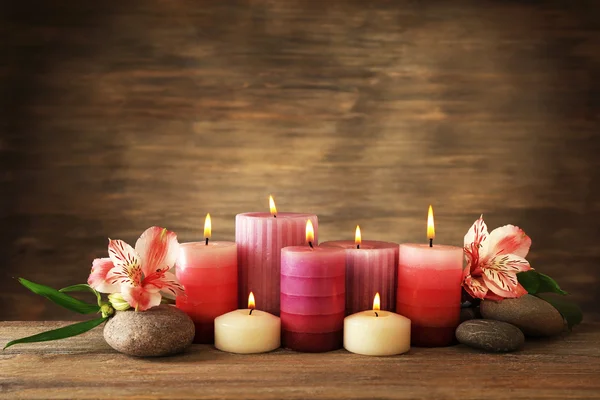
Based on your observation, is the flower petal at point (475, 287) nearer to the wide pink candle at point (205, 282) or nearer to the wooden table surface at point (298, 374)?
the wooden table surface at point (298, 374)

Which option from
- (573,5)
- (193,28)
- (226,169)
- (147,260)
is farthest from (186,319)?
(573,5)

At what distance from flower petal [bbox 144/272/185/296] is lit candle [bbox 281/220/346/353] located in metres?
0.12

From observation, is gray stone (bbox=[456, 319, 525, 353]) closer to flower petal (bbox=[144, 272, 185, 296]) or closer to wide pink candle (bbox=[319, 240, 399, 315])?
wide pink candle (bbox=[319, 240, 399, 315])

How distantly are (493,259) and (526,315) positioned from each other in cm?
8

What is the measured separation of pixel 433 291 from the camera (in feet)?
2.26

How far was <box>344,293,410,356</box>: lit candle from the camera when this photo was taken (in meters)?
0.65

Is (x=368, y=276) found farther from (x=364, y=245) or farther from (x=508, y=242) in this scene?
(x=508, y=242)

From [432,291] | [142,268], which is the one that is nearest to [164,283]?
[142,268]

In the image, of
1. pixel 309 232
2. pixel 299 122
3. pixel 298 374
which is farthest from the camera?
pixel 299 122

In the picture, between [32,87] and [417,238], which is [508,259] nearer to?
[417,238]

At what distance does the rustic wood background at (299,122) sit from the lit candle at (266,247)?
0.66 meters

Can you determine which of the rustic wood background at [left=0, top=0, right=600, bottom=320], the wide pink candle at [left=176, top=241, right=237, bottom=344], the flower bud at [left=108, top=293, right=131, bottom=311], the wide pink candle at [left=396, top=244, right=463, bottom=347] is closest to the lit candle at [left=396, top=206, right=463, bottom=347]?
the wide pink candle at [left=396, top=244, right=463, bottom=347]

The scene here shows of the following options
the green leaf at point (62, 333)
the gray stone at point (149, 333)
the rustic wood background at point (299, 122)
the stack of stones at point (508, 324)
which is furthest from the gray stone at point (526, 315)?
the rustic wood background at point (299, 122)

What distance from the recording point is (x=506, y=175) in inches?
54.2
